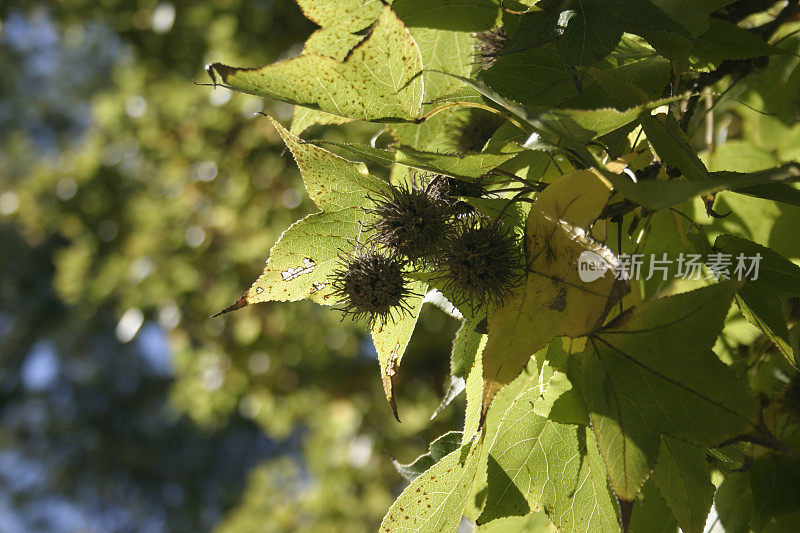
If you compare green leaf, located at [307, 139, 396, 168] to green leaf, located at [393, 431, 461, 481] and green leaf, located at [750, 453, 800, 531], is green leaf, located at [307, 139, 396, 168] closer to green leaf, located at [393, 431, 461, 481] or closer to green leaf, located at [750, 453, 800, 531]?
green leaf, located at [393, 431, 461, 481]

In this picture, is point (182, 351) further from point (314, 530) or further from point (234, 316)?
point (314, 530)

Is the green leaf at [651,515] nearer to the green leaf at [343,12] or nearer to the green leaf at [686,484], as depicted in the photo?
the green leaf at [686,484]

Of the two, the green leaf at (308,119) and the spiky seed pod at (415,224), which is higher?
the green leaf at (308,119)

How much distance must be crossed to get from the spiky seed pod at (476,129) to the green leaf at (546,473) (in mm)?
302

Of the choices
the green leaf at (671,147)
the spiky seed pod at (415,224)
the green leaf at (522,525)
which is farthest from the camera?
the green leaf at (522,525)

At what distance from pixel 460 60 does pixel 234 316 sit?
2.36 meters

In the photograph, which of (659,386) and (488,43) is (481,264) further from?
(488,43)

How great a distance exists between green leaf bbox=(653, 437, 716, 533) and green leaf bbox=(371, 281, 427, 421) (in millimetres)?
264

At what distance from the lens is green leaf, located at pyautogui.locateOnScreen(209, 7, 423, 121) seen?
1.69ft

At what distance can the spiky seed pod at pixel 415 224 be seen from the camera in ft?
1.91

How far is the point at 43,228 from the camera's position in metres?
3.72

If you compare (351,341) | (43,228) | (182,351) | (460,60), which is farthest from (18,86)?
(460,60)

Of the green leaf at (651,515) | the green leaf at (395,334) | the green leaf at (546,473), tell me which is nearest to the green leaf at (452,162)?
the green leaf at (395,334)

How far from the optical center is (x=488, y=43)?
69cm
